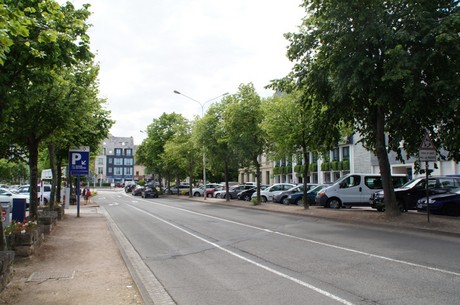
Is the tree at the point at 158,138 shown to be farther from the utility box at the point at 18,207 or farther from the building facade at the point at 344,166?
the utility box at the point at 18,207

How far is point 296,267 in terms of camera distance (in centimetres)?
803

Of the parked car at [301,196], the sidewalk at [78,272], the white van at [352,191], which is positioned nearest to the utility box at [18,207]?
the sidewalk at [78,272]

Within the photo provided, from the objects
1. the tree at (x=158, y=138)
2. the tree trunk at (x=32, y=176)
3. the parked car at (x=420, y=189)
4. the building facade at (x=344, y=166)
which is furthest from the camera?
the tree at (x=158, y=138)

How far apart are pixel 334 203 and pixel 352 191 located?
1214 millimetres

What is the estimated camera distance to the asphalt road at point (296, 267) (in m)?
6.02

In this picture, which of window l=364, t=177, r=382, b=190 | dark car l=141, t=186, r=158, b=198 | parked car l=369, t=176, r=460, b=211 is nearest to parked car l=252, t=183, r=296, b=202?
window l=364, t=177, r=382, b=190

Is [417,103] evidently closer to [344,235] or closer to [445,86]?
[445,86]

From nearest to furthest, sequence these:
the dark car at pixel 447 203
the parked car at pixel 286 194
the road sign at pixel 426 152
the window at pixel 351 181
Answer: the road sign at pixel 426 152, the dark car at pixel 447 203, the window at pixel 351 181, the parked car at pixel 286 194

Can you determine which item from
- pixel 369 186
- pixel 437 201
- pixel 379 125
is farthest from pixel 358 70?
pixel 369 186

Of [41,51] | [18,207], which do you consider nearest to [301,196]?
[18,207]

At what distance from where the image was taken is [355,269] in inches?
303

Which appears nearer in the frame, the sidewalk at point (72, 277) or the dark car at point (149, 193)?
the sidewalk at point (72, 277)

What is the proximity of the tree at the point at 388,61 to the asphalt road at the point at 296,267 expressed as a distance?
453 cm

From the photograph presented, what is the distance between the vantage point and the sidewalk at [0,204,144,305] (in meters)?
5.88
